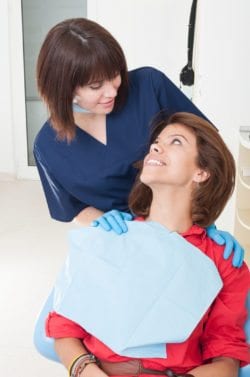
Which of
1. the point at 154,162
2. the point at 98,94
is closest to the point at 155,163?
the point at 154,162

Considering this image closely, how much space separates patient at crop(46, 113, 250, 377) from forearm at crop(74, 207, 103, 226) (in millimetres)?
234

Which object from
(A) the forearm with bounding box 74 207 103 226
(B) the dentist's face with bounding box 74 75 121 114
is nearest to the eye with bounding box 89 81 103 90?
(B) the dentist's face with bounding box 74 75 121 114

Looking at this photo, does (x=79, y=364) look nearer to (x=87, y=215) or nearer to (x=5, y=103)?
(x=87, y=215)

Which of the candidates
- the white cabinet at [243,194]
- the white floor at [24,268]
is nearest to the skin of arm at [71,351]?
the white floor at [24,268]

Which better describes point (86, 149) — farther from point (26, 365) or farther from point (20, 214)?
point (20, 214)

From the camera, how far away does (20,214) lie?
3.64 meters

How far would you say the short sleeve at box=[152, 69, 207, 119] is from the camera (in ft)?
4.86

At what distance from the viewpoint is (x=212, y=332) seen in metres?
1.17

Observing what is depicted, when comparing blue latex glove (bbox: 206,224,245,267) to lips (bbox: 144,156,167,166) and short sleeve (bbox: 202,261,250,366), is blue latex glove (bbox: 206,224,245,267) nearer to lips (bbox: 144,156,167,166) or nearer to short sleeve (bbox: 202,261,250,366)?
short sleeve (bbox: 202,261,250,366)

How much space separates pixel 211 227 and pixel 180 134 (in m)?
0.25

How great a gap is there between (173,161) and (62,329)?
1.58 ft

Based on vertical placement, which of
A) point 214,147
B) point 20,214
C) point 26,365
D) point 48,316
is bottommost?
point 20,214

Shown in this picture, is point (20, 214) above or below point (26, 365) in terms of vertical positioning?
below

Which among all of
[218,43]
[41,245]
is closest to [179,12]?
[218,43]
